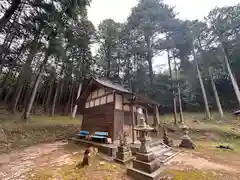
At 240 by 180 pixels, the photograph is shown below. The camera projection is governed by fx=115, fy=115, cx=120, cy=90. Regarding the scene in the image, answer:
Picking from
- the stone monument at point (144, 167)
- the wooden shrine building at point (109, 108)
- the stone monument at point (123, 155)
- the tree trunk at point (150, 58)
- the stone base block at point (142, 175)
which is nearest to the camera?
the stone base block at point (142, 175)

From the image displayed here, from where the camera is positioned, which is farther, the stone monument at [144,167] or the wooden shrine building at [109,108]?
the wooden shrine building at [109,108]

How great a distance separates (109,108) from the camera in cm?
809

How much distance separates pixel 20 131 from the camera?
844 cm

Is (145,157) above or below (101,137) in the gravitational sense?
below

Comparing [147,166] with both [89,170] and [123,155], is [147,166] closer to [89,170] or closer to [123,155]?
[123,155]

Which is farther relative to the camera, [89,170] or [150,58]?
[150,58]

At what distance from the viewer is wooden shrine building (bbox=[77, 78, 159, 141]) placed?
305 inches

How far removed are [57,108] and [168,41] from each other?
64.4 ft

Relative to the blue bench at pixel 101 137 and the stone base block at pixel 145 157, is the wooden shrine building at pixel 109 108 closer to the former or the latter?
the blue bench at pixel 101 137

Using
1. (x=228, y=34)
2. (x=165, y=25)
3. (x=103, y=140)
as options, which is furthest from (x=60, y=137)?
(x=228, y=34)

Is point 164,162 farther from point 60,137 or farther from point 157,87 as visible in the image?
point 157,87

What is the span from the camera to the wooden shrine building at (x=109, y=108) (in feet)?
25.4

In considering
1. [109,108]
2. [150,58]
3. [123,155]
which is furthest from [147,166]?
[150,58]

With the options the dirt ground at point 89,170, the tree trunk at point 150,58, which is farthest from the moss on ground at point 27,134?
the tree trunk at point 150,58
